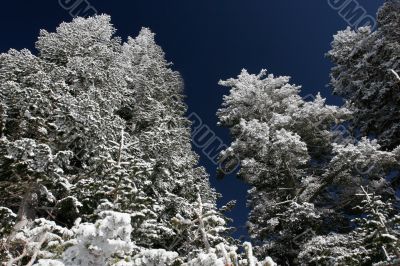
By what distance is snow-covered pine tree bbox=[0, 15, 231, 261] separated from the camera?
30.2 ft

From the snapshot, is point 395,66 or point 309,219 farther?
point 395,66

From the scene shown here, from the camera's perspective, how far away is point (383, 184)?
13719 mm

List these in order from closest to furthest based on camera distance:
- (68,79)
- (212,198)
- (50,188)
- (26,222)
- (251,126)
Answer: (26,222) → (50,188) → (68,79) → (251,126) → (212,198)

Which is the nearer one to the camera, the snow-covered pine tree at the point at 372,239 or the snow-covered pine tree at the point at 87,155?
the snow-covered pine tree at the point at 372,239

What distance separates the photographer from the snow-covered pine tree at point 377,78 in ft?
54.0

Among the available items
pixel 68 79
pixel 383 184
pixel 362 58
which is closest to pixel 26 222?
pixel 68 79

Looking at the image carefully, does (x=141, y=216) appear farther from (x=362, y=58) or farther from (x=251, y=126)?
(x=362, y=58)

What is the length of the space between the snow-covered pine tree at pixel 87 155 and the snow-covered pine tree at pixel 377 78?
333 inches

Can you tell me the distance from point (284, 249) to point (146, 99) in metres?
9.51

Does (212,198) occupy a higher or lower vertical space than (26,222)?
higher

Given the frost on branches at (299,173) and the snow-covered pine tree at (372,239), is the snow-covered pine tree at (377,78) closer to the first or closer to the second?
the frost on branches at (299,173)

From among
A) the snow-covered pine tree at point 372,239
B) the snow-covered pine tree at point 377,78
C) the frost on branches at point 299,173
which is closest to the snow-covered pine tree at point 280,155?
the frost on branches at point 299,173

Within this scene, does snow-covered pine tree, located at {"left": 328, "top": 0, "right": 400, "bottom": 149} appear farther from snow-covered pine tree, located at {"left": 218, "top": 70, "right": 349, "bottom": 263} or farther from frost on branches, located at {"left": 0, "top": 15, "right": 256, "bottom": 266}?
frost on branches, located at {"left": 0, "top": 15, "right": 256, "bottom": 266}

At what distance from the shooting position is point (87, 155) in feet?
39.1
